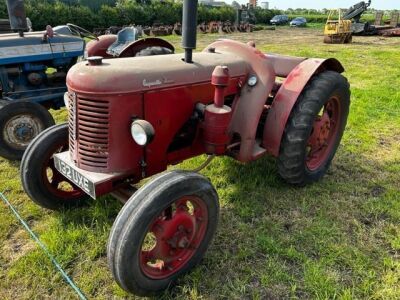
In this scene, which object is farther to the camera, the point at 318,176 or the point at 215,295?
the point at 318,176

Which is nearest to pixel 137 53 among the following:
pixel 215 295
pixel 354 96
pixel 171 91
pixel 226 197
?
pixel 171 91

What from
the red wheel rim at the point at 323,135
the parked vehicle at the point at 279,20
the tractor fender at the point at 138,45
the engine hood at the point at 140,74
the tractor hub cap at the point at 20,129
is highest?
the engine hood at the point at 140,74

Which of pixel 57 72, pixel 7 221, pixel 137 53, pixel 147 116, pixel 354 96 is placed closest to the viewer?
pixel 147 116

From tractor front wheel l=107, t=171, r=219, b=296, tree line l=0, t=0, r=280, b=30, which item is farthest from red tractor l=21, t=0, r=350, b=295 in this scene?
tree line l=0, t=0, r=280, b=30

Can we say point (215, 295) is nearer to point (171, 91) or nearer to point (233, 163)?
point (171, 91)

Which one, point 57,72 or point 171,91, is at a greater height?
point 171,91

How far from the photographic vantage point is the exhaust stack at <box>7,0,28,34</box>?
4.20m

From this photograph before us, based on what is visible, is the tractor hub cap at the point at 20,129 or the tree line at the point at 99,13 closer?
the tractor hub cap at the point at 20,129

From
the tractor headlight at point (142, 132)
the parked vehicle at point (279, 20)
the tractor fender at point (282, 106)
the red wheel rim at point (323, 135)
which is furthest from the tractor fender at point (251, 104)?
the parked vehicle at point (279, 20)

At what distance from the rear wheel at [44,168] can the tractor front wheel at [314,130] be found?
5.83ft

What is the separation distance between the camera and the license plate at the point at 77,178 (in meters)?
2.24

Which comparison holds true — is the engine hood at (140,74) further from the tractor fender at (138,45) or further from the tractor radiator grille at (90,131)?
the tractor fender at (138,45)

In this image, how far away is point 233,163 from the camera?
3781 mm

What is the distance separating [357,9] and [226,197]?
67.1ft
